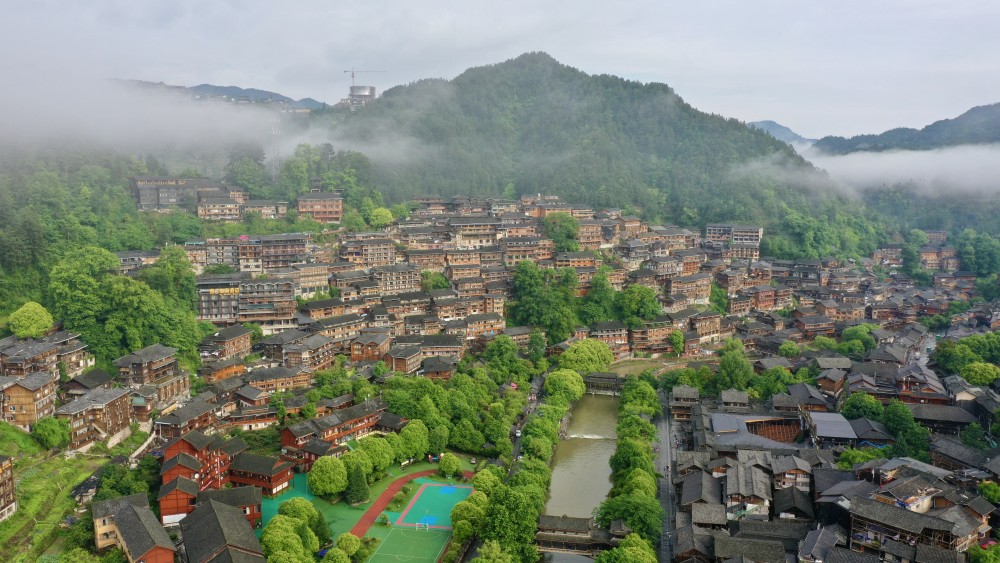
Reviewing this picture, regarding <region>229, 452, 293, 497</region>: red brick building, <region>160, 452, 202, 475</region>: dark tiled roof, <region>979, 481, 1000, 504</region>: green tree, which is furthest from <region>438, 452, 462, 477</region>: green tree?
<region>979, 481, 1000, 504</region>: green tree

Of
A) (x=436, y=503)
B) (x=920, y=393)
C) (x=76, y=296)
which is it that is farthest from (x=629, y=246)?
(x=76, y=296)

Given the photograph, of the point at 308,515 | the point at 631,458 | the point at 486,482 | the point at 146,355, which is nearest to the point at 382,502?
the point at 308,515

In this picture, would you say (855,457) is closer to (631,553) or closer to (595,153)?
(631,553)

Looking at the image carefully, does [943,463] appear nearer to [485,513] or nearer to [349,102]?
[485,513]

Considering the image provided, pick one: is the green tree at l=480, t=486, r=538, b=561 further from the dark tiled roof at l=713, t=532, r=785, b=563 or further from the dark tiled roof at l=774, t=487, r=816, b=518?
the dark tiled roof at l=774, t=487, r=816, b=518

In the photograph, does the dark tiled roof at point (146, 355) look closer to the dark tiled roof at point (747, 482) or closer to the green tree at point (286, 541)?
the green tree at point (286, 541)

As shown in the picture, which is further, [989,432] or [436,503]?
[989,432]

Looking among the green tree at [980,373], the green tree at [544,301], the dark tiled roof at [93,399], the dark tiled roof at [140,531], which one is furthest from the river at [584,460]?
the dark tiled roof at [93,399]
